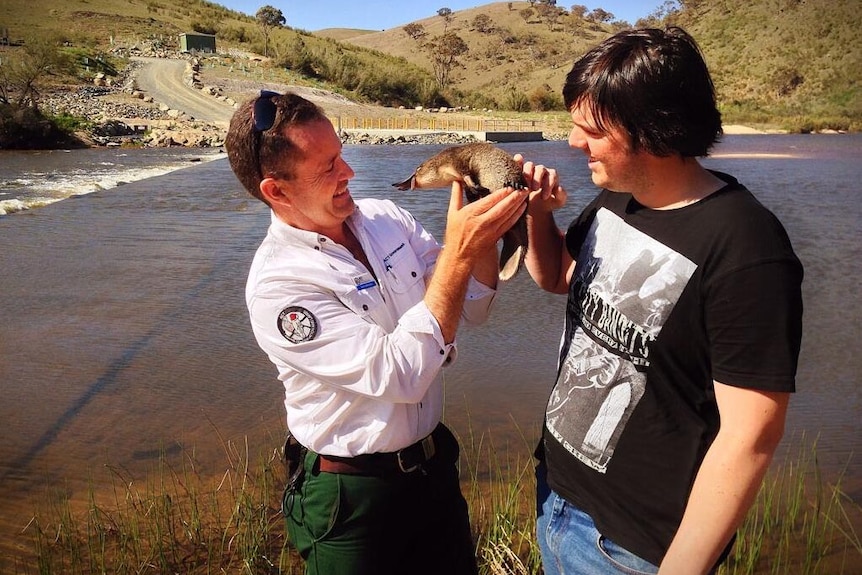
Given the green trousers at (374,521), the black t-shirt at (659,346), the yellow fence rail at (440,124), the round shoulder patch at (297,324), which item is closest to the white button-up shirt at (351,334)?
the round shoulder patch at (297,324)

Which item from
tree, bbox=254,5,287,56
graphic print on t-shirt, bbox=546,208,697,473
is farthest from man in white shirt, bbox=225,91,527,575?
tree, bbox=254,5,287,56

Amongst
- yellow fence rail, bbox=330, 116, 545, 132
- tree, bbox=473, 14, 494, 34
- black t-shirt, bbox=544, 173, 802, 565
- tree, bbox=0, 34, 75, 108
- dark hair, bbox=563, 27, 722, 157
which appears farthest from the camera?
tree, bbox=473, 14, 494, 34

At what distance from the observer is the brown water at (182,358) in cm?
485

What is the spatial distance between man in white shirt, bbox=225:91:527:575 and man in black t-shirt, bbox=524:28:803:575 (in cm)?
36

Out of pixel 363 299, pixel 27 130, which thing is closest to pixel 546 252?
pixel 363 299

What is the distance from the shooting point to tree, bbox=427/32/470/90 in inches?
3473

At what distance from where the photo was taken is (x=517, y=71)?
8888 centimetres

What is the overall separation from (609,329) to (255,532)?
219cm

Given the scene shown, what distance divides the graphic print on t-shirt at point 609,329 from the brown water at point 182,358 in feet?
8.58

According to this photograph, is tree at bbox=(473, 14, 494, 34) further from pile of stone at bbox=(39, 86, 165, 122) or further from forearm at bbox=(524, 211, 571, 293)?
forearm at bbox=(524, 211, 571, 293)

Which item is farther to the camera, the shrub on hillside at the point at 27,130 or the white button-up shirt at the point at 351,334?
the shrub on hillside at the point at 27,130

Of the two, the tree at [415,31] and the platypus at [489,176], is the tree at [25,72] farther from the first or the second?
the tree at [415,31]

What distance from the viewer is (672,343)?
174 centimetres

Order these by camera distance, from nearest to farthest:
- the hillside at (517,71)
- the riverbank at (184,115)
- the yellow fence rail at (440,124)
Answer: the riverbank at (184,115), the yellow fence rail at (440,124), the hillside at (517,71)
